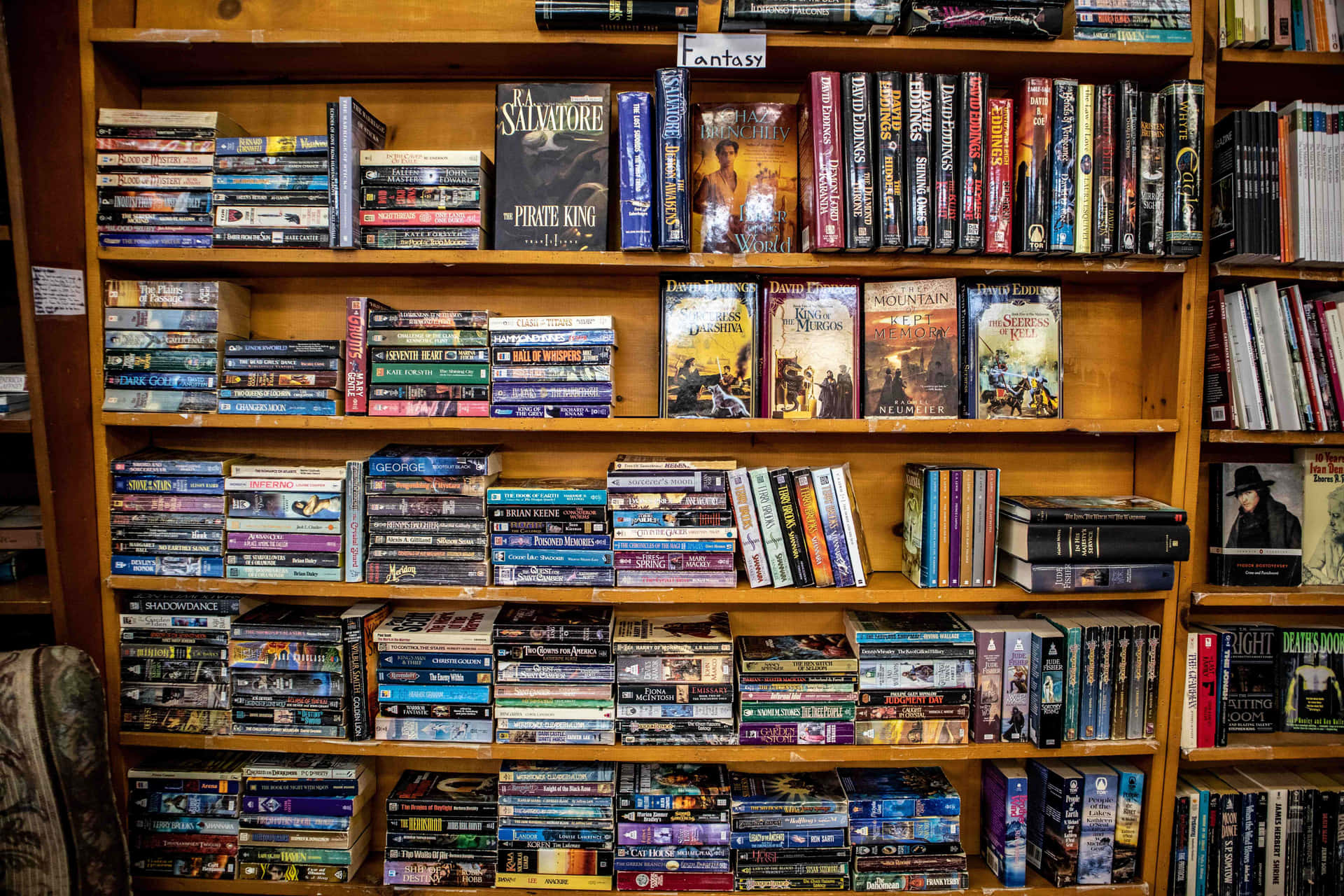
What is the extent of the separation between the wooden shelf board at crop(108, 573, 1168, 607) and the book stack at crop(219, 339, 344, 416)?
0.42 meters

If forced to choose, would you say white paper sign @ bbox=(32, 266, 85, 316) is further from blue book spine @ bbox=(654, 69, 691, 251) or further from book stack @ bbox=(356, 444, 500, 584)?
blue book spine @ bbox=(654, 69, 691, 251)

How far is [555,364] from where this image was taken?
1572 mm

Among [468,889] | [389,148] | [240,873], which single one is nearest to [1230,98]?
[389,148]

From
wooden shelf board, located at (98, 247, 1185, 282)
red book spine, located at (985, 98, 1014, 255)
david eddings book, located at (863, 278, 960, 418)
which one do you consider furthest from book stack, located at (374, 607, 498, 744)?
red book spine, located at (985, 98, 1014, 255)

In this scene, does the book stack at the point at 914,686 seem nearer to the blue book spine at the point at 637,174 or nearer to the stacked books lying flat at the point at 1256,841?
the stacked books lying flat at the point at 1256,841

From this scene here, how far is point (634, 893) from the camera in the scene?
1.60m

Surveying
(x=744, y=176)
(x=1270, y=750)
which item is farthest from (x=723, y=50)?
(x=1270, y=750)

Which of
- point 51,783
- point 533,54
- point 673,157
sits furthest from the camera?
point 533,54

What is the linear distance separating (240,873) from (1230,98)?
10.5 feet

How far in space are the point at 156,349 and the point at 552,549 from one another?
106 centimetres

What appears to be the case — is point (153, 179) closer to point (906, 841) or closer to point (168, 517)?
point (168, 517)

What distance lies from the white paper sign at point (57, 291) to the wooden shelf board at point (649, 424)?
0.87 feet

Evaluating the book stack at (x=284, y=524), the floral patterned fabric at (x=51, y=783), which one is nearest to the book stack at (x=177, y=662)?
the book stack at (x=284, y=524)

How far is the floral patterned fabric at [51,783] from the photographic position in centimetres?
129
